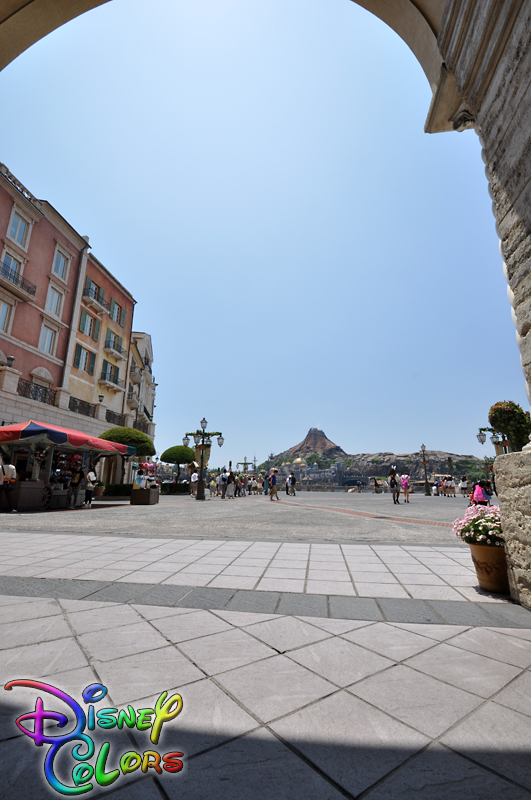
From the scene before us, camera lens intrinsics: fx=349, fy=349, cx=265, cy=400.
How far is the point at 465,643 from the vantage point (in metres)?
2.39

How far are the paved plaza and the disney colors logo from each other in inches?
1.3

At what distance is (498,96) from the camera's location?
9.96 feet

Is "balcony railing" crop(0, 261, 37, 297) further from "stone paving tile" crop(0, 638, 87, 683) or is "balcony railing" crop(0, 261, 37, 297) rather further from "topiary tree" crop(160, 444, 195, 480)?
"stone paving tile" crop(0, 638, 87, 683)

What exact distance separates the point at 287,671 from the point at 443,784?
92 centimetres

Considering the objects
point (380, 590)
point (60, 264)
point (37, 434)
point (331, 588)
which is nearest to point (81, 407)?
point (60, 264)

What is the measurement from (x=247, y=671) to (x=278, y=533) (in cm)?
535

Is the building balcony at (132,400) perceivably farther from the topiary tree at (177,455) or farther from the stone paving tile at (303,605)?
the stone paving tile at (303,605)

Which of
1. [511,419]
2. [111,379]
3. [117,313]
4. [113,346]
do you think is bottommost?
[511,419]

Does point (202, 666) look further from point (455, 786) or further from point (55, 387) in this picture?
point (55, 387)

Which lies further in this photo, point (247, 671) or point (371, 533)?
point (371, 533)

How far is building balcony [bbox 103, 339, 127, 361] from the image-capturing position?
24947 mm

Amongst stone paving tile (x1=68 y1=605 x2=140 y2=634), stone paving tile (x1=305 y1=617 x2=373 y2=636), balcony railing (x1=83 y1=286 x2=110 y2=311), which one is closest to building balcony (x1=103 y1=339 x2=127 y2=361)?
balcony railing (x1=83 y1=286 x2=110 y2=311)

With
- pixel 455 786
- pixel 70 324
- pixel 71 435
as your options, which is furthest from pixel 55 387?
pixel 455 786

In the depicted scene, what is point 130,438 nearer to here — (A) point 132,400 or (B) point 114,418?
(B) point 114,418
